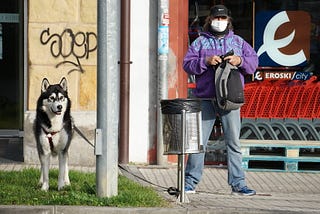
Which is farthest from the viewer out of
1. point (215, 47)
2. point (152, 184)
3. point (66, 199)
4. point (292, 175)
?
point (292, 175)

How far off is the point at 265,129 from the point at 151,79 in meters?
1.80

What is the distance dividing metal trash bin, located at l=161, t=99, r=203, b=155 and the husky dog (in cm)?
114

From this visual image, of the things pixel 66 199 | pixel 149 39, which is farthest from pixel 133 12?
pixel 66 199

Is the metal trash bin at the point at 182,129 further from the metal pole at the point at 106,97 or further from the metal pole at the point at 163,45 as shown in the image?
the metal pole at the point at 163,45

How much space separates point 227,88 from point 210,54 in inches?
19.0

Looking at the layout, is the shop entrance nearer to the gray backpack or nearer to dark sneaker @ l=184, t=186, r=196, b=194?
dark sneaker @ l=184, t=186, r=196, b=194

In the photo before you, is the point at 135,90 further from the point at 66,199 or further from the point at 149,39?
the point at 66,199

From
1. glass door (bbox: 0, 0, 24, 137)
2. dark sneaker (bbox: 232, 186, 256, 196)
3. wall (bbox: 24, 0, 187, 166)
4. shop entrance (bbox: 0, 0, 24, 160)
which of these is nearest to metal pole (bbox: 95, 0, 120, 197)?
dark sneaker (bbox: 232, 186, 256, 196)

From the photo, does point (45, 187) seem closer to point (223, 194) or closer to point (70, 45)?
point (223, 194)

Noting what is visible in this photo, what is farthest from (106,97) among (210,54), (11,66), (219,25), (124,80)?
(11,66)

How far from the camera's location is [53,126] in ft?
29.5

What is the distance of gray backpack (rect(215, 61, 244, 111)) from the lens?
902 centimetres

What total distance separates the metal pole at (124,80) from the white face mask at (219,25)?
2170 millimetres

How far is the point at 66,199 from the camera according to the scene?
27.5ft
